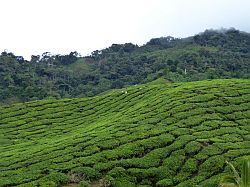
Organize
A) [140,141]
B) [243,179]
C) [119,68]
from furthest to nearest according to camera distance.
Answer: [119,68] → [140,141] → [243,179]

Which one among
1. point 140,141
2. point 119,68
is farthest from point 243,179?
point 119,68

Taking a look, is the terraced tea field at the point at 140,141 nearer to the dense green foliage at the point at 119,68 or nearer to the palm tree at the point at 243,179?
the palm tree at the point at 243,179

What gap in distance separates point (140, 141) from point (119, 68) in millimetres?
81955

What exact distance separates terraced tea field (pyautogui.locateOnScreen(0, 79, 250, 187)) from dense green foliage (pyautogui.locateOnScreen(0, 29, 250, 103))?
40626 millimetres

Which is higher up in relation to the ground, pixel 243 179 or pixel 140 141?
pixel 243 179

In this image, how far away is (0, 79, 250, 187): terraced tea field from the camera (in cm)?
2241

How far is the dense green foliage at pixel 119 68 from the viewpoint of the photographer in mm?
84438

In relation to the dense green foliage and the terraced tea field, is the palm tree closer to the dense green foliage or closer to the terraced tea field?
the terraced tea field

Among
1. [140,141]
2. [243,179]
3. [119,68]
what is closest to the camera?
[243,179]

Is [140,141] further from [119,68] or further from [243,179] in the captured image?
[119,68]

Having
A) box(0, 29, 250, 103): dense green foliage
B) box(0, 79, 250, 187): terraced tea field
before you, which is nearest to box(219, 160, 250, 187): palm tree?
box(0, 79, 250, 187): terraced tea field

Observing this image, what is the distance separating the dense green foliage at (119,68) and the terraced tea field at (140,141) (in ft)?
133

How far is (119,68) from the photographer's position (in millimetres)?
107125

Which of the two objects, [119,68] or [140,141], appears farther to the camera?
[119,68]
